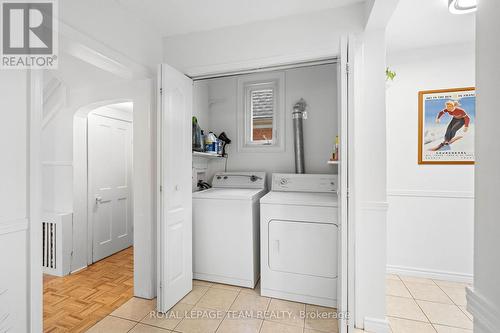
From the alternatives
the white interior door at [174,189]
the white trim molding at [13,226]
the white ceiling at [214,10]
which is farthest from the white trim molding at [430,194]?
the white trim molding at [13,226]

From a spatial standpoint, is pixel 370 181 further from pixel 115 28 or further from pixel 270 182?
pixel 115 28

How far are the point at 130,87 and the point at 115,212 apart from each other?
6.27 ft

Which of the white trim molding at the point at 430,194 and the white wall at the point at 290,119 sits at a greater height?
the white wall at the point at 290,119

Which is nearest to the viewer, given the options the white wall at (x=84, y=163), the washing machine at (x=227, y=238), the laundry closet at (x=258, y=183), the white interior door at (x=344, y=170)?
the white interior door at (x=344, y=170)

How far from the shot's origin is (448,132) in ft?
8.28

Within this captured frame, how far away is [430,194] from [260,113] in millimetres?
2200

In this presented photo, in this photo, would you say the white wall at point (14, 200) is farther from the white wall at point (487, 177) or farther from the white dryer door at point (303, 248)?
the white wall at point (487, 177)

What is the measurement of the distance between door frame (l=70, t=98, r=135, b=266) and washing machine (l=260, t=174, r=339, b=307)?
2.23m

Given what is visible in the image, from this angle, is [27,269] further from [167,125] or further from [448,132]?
[448,132]

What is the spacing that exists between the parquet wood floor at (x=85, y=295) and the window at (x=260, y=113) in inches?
82.0

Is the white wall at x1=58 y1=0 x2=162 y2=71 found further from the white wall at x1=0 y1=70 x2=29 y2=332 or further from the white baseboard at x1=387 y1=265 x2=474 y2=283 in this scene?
the white baseboard at x1=387 y1=265 x2=474 y2=283

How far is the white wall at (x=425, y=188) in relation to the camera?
2498 millimetres

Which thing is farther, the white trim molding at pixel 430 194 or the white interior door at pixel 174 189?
the white trim molding at pixel 430 194

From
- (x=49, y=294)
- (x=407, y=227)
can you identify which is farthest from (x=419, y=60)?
(x=49, y=294)
